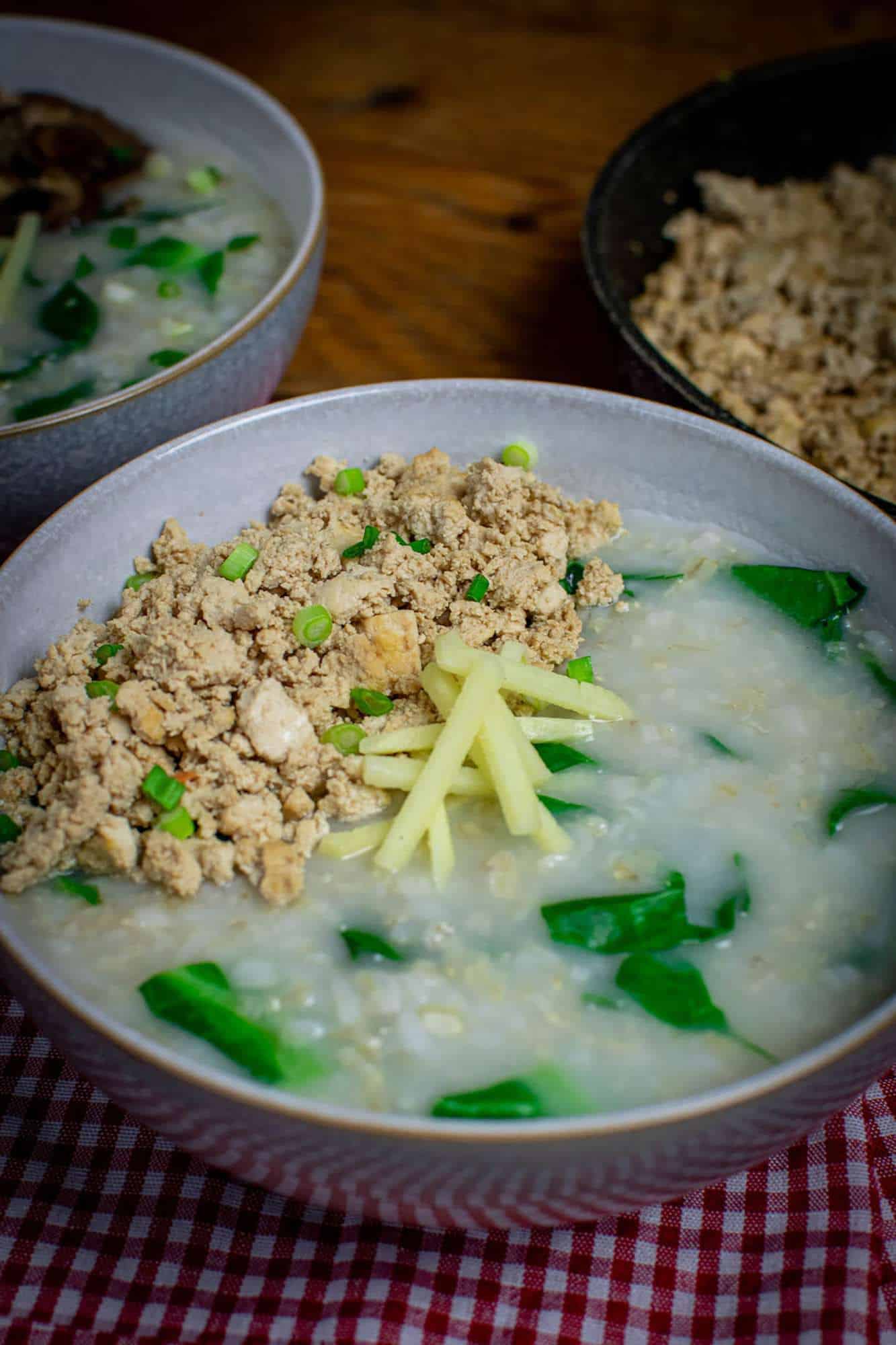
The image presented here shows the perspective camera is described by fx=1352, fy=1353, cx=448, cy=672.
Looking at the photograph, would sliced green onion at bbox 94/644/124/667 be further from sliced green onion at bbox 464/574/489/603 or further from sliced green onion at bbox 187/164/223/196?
sliced green onion at bbox 187/164/223/196

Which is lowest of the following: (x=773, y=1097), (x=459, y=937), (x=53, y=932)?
(x=53, y=932)

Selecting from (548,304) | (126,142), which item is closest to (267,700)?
(548,304)

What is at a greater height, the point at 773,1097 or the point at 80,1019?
the point at 773,1097

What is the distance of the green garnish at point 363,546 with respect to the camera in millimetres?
1974

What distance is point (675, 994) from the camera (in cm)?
151

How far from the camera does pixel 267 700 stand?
5.65 ft

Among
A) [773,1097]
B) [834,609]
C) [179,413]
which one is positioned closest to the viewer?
[773,1097]

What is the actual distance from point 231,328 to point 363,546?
2.26ft

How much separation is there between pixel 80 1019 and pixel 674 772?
0.80m

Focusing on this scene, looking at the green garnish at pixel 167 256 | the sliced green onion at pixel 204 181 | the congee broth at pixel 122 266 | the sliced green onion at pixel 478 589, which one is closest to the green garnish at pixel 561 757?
the sliced green onion at pixel 478 589

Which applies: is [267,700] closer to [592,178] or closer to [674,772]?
[674,772]

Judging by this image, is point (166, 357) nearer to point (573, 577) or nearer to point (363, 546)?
point (363, 546)

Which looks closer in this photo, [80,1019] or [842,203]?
[80,1019]

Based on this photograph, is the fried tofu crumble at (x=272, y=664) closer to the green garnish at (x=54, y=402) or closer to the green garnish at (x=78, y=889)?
the green garnish at (x=78, y=889)
